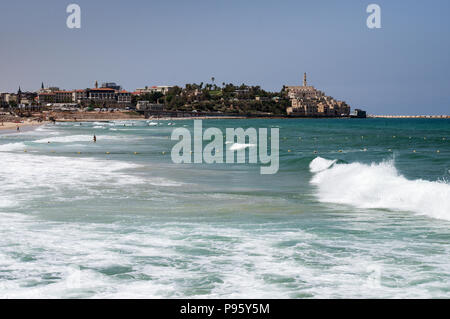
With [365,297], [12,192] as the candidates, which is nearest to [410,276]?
[365,297]

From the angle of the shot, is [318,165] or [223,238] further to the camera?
[318,165]

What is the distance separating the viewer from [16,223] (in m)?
14.6

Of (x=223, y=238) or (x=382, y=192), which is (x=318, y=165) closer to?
(x=382, y=192)

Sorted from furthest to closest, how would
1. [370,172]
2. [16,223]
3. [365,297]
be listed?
[370,172] < [16,223] < [365,297]

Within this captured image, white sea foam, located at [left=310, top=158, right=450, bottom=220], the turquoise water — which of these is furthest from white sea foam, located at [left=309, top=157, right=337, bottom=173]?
the turquoise water

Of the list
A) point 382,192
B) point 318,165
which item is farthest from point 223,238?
point 318,165

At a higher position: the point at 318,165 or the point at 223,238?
the point at 318,165

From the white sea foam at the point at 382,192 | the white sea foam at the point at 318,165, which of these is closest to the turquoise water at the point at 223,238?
the white sea foam at the point at 382,192

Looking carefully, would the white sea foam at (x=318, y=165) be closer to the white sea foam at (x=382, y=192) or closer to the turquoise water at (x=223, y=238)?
the white sea foam at (x=382, y=192)

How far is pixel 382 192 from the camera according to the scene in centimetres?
2072

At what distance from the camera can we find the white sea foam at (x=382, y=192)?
17.6 metres
